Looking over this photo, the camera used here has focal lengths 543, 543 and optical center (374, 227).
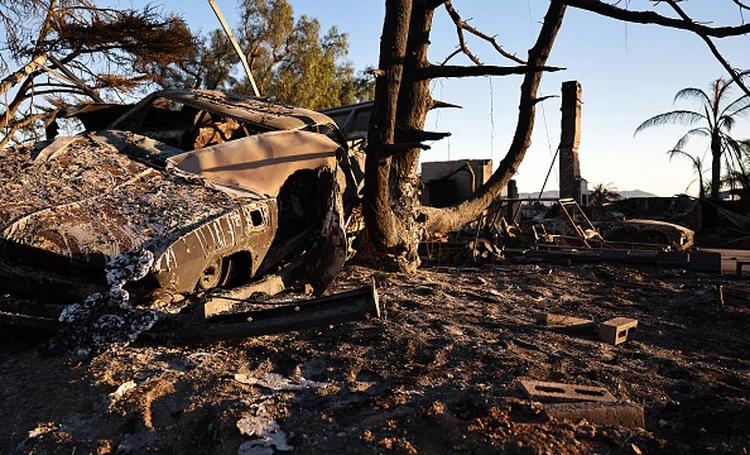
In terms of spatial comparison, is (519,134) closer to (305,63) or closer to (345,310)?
(345,310)

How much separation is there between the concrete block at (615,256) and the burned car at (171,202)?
568cm

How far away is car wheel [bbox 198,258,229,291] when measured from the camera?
4176 mm

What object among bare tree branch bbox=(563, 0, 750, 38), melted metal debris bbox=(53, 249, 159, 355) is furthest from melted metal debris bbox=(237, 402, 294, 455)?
bare tree branch bbox=(563, 0, 750, 38)

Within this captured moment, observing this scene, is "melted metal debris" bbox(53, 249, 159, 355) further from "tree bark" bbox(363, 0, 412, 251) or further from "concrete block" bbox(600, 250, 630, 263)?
"concrete block" bbox(600, 250, 630, 263)

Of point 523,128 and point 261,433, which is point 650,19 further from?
point 261,433

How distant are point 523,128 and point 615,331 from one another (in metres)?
6.81

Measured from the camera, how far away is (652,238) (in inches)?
509

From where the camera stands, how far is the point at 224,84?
28.6 meters

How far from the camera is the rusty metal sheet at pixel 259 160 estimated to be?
183 inches

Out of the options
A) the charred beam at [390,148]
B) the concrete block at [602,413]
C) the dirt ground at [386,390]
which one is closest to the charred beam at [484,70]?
the charred beam at [390,148]

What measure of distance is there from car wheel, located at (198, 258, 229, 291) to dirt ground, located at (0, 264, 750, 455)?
0.51 m

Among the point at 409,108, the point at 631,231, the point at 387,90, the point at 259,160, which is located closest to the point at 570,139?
the point at 631,231

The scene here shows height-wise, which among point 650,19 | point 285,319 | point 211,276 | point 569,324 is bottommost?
point 569,324

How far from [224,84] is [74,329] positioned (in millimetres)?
27214
